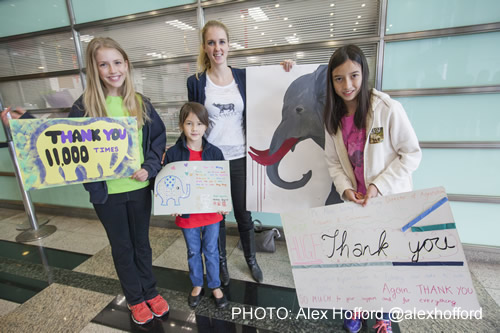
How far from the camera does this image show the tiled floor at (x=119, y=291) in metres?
1.57

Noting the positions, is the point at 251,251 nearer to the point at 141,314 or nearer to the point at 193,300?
the point at 193,300

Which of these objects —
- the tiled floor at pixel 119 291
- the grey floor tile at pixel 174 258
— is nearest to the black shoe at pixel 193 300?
the tiled floor at pixel 119 291

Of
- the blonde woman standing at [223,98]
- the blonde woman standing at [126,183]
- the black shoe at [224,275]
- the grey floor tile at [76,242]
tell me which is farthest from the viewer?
the grey floor tile at [76,242]

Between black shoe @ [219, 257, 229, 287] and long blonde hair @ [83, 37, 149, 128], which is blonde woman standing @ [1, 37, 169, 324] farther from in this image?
black shoe @ [219, 257, 229, 287]

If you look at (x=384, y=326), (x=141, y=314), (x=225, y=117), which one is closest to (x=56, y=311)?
(x=141, y=314)

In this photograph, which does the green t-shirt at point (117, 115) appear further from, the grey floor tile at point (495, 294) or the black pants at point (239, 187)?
the grey floor tile at point (495, 294)

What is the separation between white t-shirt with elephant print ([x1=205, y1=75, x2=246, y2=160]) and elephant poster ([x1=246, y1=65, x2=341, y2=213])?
110mm

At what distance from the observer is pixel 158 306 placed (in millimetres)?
1666

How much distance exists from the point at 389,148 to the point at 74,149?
163 cm

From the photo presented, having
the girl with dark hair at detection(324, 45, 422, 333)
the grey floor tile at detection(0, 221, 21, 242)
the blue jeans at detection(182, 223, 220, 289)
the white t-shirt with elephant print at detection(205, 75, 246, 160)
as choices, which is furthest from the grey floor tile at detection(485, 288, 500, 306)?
the grey floor tile at detection(0, 221, 21, 242)

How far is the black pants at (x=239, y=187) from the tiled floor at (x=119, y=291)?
564mm

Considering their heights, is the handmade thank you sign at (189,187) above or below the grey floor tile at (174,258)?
above

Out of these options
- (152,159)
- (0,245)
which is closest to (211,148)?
(152,159)

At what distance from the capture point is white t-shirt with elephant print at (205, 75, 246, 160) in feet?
5.41
